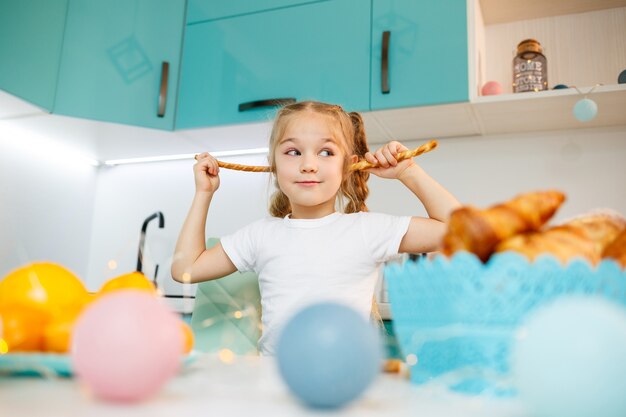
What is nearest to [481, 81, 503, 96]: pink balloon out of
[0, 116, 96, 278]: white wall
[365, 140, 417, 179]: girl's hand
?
[365, 140, 417, 179]: girl's hand

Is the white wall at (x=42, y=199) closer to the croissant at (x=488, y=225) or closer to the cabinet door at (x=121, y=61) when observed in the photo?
the cabinet door at (x=121, y=61)

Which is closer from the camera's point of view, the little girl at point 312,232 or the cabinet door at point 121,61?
the little girl at point 312,232

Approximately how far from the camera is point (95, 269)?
2.35m

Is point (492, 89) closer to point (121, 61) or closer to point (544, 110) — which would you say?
point (544, 110)

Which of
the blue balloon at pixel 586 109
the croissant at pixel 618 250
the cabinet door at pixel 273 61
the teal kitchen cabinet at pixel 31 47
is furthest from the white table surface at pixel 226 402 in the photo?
the teal kitchen cabinet at pixel 31 47

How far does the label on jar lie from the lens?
159 centimetres

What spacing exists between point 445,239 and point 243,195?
179cm

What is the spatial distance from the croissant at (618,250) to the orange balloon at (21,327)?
1.35 ft

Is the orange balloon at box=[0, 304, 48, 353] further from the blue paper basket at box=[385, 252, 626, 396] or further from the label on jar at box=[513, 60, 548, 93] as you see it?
the label on jar at box=[513, 60, 548, 93]

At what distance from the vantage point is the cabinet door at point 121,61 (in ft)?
6.04

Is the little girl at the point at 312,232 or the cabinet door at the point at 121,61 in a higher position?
the cabinet door at the point at 121,61

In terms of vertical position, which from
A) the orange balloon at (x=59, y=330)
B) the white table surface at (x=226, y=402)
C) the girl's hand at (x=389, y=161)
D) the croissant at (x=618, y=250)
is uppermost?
the girl's hand at (x=389, y=161)

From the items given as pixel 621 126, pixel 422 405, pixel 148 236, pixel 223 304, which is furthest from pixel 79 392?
pixel 148 236

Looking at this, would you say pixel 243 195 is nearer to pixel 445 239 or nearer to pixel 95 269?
pixel 95 269
